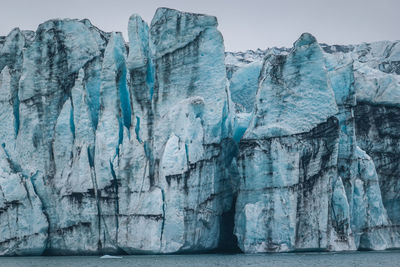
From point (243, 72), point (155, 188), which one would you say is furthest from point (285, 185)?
point (243, 72)

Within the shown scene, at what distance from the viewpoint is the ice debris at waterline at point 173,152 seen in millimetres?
21625

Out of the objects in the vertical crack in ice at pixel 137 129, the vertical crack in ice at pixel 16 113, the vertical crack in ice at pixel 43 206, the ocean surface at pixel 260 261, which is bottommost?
the ocean surface at pixel 260 261

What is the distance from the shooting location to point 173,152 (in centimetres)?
2172

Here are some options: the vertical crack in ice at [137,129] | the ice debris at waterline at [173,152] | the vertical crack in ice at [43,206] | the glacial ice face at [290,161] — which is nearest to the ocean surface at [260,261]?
the ice debris at waterline at [173,152]

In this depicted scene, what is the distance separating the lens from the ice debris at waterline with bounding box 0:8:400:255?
21.6 m

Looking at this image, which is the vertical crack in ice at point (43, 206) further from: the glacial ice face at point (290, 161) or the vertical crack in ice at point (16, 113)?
the glacial ice face at point (290, 161)

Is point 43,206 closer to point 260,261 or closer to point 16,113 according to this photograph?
point 16,113

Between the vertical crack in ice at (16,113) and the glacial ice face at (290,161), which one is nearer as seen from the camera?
the glacial ice face at (290,161)

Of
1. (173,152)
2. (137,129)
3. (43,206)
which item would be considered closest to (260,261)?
(173,152)

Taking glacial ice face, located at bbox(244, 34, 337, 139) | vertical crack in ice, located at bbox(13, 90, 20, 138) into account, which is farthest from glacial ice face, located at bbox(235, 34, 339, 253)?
vertical crack in ice, located at bbox(13, 90, 20, 138)

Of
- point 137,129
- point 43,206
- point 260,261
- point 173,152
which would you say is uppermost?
point 137,129

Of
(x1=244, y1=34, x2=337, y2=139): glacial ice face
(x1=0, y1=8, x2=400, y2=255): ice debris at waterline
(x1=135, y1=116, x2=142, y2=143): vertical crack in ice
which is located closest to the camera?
(x1=0, y1=8, x2=400, y2=255): ice debris at waterline

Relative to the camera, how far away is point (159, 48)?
23719 millimetres

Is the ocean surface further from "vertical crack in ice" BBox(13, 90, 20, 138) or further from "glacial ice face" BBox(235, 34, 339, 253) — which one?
"vertical crack in ice" BBox(13, 90, 20, 138)
